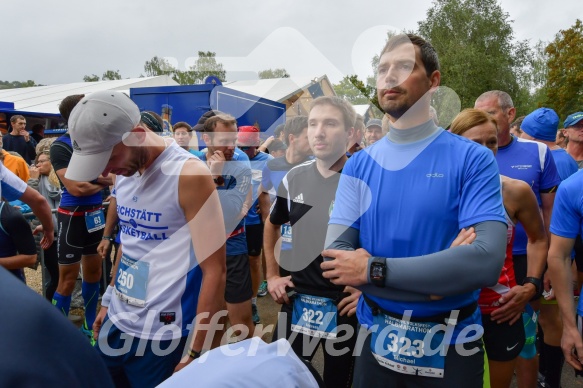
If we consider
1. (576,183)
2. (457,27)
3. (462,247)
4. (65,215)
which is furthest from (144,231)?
(457,27)

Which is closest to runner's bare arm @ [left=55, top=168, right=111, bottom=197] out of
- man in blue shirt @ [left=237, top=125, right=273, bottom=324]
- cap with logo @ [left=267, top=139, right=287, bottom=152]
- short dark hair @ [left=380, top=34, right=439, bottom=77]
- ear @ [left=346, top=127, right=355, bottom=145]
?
man in blue shirt @ [left=237, top=125, right=273, bottom=324]

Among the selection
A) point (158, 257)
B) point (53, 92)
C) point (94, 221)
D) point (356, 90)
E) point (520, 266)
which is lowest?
point (94, 221)

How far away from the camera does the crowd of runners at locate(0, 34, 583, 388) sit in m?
1.62

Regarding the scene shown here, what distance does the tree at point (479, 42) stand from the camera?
2911 cm

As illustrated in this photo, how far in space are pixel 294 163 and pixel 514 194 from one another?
250cm

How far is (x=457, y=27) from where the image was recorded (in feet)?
118

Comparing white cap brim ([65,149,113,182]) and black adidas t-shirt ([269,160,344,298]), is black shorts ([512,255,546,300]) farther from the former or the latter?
white cap brim ([65,149,113,182])

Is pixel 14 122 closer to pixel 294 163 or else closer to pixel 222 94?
pixel 222 94

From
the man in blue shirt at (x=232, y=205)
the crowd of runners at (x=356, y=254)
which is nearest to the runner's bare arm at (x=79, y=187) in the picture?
the crowd of runners at (x=356, y=254)

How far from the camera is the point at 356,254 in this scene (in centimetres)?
179

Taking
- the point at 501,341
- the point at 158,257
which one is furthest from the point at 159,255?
the point at 501,341

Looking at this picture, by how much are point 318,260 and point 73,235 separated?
295 cm

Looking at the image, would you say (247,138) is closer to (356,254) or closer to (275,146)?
(275,146)

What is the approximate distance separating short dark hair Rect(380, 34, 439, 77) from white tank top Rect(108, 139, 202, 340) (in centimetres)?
113
